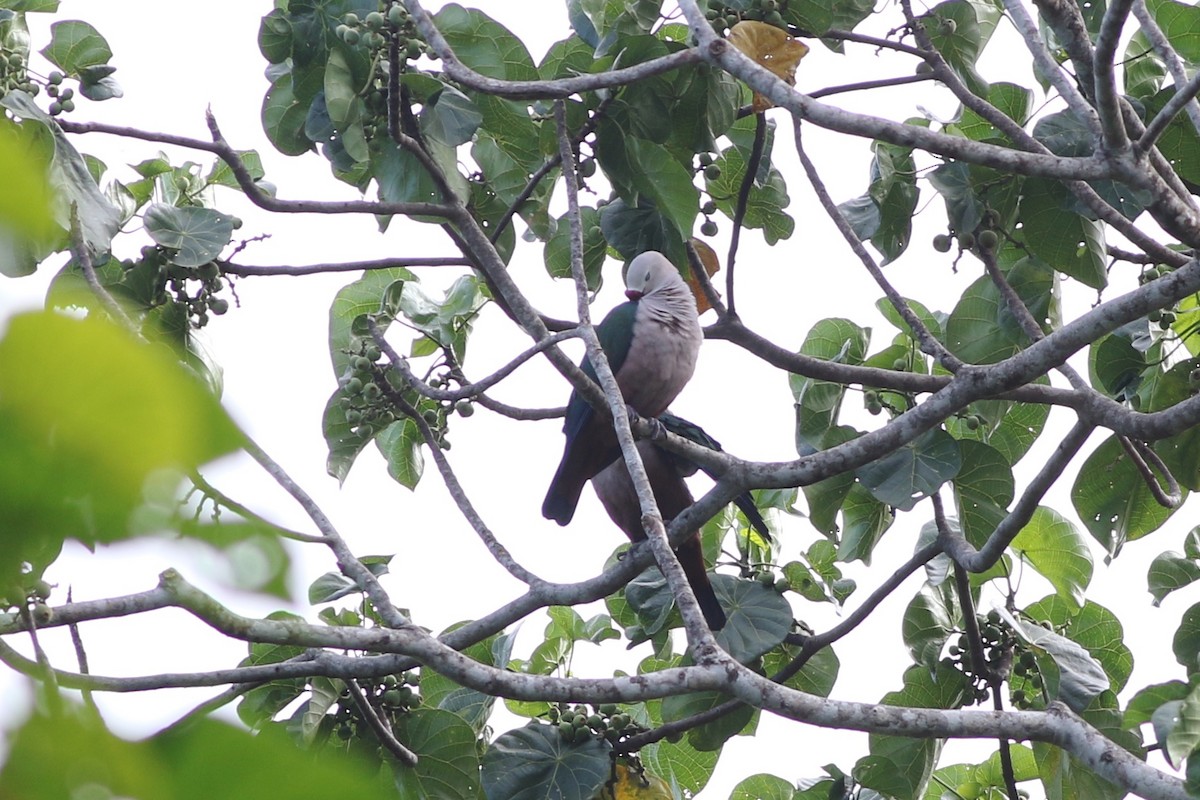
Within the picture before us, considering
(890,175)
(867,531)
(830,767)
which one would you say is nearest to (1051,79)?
(890,175)

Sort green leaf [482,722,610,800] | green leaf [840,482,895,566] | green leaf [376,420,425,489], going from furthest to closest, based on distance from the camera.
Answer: green leaf [376,420,425,489], green leaf [840,482,895,566], green leaf [482,722,610,800]

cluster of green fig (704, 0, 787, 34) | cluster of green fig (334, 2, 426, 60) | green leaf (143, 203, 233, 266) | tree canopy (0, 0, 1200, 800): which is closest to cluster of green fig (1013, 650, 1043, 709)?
tree canopy (0, 0, 1200, 800)

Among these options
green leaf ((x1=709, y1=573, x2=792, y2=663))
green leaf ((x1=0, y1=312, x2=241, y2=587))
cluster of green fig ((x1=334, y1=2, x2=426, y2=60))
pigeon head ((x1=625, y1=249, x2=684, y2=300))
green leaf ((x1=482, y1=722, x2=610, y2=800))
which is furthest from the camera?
pigeon head ((x1=625, y1=249, x2=684, y2=300))

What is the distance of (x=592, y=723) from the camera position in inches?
127

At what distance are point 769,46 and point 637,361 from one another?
45.1 inches

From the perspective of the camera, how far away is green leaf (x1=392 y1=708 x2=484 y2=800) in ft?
10.0

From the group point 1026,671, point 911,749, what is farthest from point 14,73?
point 1026,671

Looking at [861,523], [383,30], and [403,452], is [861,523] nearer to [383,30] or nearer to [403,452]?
[403,452]

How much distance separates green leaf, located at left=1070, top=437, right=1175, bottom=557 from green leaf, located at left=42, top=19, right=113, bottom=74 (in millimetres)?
2933

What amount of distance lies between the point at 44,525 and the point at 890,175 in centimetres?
311

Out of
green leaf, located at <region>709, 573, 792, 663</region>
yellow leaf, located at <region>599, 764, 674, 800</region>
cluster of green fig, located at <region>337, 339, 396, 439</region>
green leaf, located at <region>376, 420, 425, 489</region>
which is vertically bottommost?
yellow leaf, located at <region>599, 764, 674, 800</region>

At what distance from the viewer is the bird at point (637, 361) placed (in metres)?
3.49

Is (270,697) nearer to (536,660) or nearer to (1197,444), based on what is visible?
(536,660)

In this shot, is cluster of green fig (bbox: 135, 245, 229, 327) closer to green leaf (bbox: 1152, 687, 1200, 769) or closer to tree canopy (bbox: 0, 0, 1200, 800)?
tree canopy (bbox: 0, 0, 1200, 800)
